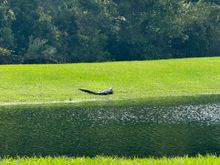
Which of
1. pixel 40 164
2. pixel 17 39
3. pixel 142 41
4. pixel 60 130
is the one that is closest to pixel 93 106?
pixel 60 130

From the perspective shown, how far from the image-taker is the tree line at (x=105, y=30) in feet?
293

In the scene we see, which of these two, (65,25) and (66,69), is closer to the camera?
(66,69)

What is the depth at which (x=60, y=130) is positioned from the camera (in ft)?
110

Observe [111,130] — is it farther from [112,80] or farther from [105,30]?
[105,30]

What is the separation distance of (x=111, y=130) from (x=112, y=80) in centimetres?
2846

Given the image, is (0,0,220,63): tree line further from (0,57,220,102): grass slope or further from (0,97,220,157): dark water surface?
(0,97,220,157): dark water surface

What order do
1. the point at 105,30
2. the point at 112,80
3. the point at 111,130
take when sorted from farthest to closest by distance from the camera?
the point at 105,30 < the point at 112,80 < the point at 111,130

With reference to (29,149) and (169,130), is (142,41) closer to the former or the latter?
(169,130)

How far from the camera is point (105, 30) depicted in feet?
316

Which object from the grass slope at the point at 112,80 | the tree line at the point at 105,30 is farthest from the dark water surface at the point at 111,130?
the tree line at the point at 105,30

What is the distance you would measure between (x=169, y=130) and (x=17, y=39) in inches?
2408

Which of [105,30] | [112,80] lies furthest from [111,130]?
[105,30]

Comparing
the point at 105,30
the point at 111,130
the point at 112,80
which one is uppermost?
the point at 105,30

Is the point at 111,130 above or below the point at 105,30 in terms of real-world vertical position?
below
